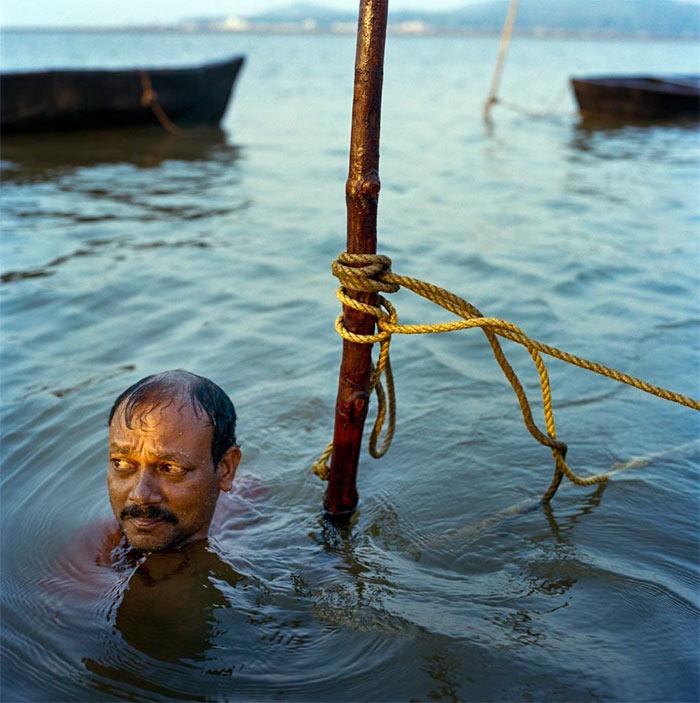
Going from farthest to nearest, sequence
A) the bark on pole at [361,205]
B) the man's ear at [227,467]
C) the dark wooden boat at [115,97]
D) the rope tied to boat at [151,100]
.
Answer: the rope tied to boat at [151,100] < the dark wooden boat at [115,97] < the man's ear at [227,467] < the bark on pole at [361,205]

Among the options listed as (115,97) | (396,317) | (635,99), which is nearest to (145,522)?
(396,317)

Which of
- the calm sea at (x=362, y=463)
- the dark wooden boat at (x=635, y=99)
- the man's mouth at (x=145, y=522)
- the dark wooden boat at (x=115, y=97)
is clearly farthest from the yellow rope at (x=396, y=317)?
the dark wooden boat at (x=635, y=99)

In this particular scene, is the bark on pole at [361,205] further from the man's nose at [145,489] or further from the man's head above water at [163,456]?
the man's nose at [145,489]

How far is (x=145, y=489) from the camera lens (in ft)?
8.68

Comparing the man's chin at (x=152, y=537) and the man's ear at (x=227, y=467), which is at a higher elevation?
the man's ear at (x=227, y=467)

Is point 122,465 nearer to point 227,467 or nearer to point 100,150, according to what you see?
point 227,467

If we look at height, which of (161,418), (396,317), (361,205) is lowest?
(161,418)

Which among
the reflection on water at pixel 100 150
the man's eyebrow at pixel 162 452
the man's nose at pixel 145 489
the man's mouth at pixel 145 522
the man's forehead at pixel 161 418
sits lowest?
the reflection on water at pixel 100 150

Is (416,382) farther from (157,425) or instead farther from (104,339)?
(157,425)

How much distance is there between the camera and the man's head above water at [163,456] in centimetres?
266

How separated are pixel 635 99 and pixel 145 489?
17186 mm

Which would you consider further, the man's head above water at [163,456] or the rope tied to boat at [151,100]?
the rope tied to boat at [151,100]

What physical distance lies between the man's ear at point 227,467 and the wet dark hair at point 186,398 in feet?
0.09

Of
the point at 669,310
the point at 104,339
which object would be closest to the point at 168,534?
the point at 104,339
